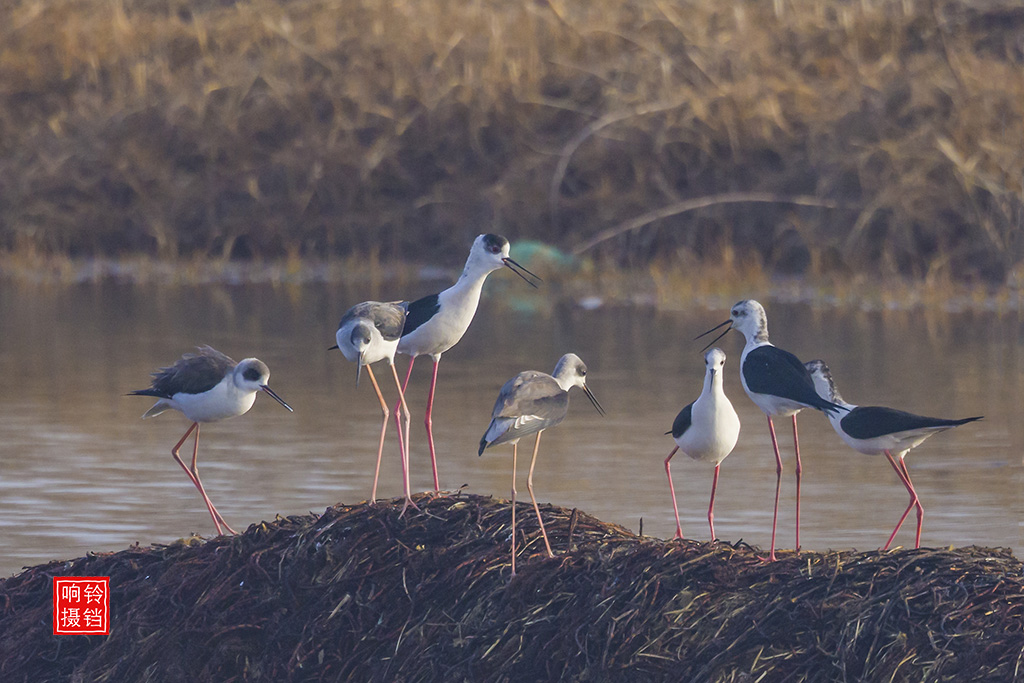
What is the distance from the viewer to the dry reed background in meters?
19.6

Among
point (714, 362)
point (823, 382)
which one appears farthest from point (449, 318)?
point (823, 382)

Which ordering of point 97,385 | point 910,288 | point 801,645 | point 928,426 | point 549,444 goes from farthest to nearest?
point 910,288
point 97,385
point 549,444
point 928,426
point 801,645

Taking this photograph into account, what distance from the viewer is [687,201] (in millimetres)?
19953

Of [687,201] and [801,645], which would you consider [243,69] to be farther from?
[801,645]

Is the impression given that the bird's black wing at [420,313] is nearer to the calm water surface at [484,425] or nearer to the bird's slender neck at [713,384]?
the bird's slender neck at [713,384]

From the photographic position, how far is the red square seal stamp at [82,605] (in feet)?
22.3

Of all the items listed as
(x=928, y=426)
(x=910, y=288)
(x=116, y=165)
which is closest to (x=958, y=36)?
(x=910, y=288)

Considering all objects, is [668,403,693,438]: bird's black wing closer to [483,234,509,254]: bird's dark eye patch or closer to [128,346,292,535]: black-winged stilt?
[483,234,509,254]: bird's dark eye patch

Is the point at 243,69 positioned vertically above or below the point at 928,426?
above

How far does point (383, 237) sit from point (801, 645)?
609 inches

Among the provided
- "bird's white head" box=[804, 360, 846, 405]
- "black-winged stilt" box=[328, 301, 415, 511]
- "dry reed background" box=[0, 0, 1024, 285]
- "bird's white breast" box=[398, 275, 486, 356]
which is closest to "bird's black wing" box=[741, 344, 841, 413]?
"bird's white head" box=[804, 360, 846, 405]

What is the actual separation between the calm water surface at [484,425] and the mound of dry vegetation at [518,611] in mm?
1746

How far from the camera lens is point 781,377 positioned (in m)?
7.04

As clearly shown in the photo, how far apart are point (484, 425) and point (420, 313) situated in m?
4.81
